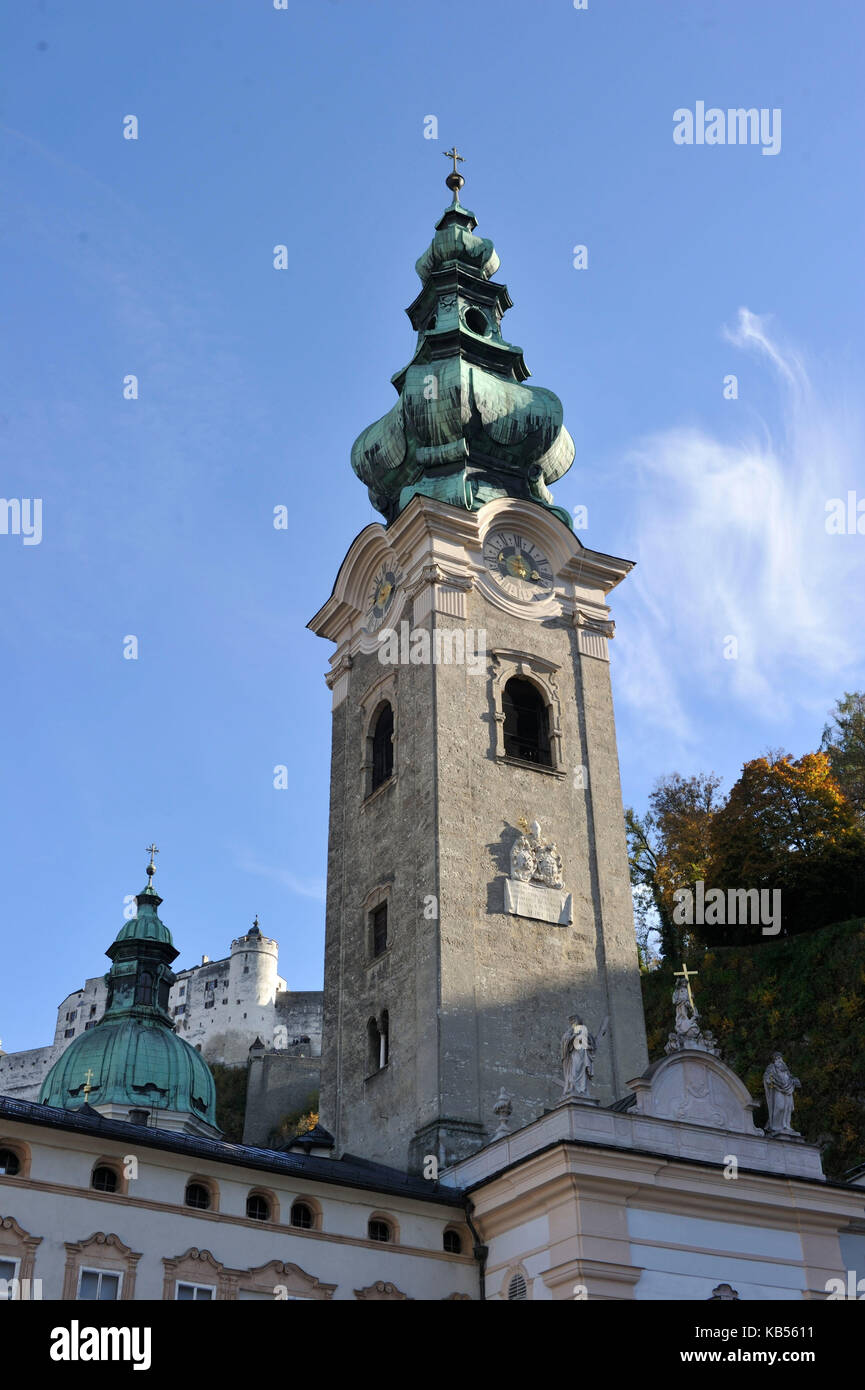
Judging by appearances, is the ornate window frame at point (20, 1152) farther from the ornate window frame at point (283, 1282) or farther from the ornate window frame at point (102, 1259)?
the ornate window frame at point (283, 1282)

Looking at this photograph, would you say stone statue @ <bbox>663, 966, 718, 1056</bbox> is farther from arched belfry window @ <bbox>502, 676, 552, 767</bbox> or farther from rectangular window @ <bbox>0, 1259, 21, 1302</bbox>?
rectangular window @ <bbox>0, 1259, 21, 1302</bbox>

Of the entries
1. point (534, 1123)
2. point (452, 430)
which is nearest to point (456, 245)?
point (452, 430)

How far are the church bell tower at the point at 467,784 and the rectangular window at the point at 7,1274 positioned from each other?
298 inches

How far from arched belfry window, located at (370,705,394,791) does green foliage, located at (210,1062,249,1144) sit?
159 feet

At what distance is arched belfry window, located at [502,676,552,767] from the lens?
29.0 metres

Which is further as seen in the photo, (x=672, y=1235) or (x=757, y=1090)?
(x=757, y=1090)

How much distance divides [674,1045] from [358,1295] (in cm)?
562

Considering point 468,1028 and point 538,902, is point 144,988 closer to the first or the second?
point 538,902

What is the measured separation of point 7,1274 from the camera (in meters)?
17.5

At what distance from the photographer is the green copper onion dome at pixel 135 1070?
147ft

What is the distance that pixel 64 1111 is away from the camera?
66.1 feet

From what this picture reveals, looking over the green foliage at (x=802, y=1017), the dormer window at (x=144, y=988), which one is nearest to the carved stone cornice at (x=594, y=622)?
the green foliage at (x=802, y=1017)

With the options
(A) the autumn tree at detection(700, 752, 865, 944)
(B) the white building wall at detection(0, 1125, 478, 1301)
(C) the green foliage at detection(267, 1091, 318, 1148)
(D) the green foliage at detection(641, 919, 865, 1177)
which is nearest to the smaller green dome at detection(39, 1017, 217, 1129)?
(D) the green foliage at detection(641, 919, 865, 1177)
